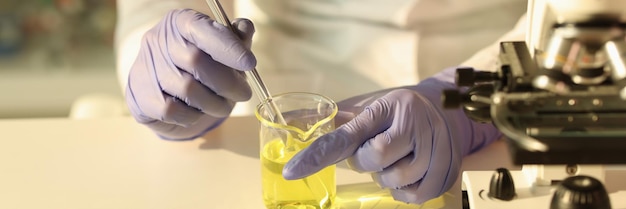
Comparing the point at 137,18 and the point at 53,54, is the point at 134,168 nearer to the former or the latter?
the point at 137,18

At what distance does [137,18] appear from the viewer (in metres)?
1.23

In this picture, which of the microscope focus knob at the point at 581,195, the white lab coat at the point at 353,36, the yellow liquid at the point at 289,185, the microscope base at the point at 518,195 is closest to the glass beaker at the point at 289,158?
the yellow liquid at the point at 289,185

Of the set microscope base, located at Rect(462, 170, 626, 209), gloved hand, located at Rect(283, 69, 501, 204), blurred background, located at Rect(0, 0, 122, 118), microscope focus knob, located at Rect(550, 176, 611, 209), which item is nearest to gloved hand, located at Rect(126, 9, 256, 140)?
gloved hand, located at Rect(283, 69, 501, 204)

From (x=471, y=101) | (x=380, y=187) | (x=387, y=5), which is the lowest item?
(x=380, y=187)

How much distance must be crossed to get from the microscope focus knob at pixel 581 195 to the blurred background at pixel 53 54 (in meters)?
1.77

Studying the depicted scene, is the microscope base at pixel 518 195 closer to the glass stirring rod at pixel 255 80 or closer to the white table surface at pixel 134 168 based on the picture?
the white table surface at pixel 134 168

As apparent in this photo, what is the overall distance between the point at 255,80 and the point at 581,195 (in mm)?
399

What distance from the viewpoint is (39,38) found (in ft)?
7.57

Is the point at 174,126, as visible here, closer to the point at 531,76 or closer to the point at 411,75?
the point at 411,75

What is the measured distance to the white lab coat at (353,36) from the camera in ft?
3.96

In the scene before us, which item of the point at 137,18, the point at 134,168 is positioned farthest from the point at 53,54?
the point at 134,168

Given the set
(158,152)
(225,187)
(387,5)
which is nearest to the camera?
(225,187)

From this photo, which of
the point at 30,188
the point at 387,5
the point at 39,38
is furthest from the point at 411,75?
the point at 39,38

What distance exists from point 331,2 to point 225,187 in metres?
0.42
